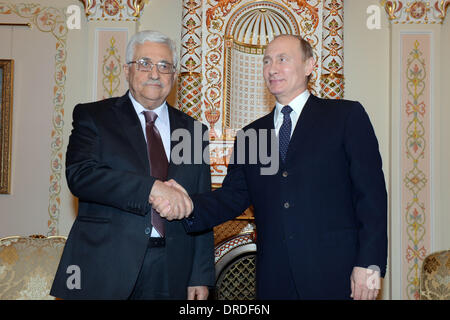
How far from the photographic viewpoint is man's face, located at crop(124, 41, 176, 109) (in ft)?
7.40

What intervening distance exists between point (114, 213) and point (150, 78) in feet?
2.17

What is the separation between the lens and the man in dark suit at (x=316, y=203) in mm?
2006

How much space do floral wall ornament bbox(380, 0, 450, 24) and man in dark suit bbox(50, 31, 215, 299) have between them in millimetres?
2670

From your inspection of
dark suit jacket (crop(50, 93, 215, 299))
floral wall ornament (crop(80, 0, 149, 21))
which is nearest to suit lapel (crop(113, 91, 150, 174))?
dark suit jacket (crop(50, 93, 215, 299))

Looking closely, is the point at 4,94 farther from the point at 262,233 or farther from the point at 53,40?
the point at 262,233

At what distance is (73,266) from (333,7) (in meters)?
3.28

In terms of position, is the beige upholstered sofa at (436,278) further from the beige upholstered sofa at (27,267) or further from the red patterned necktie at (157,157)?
the beige upholstered sofa at (27,267)

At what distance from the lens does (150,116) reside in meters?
2.29

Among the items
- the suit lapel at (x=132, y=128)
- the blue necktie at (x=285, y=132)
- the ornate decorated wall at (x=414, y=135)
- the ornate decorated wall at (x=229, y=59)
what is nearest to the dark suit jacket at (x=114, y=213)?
the suit lapel at (x=132, y=128)

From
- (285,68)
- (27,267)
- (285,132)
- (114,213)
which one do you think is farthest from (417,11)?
(27,267)

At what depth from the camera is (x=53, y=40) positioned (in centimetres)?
438

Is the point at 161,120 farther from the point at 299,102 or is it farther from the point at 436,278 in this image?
the point at 436,278

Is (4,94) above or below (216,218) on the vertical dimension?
above

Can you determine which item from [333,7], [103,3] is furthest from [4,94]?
[333,7]
